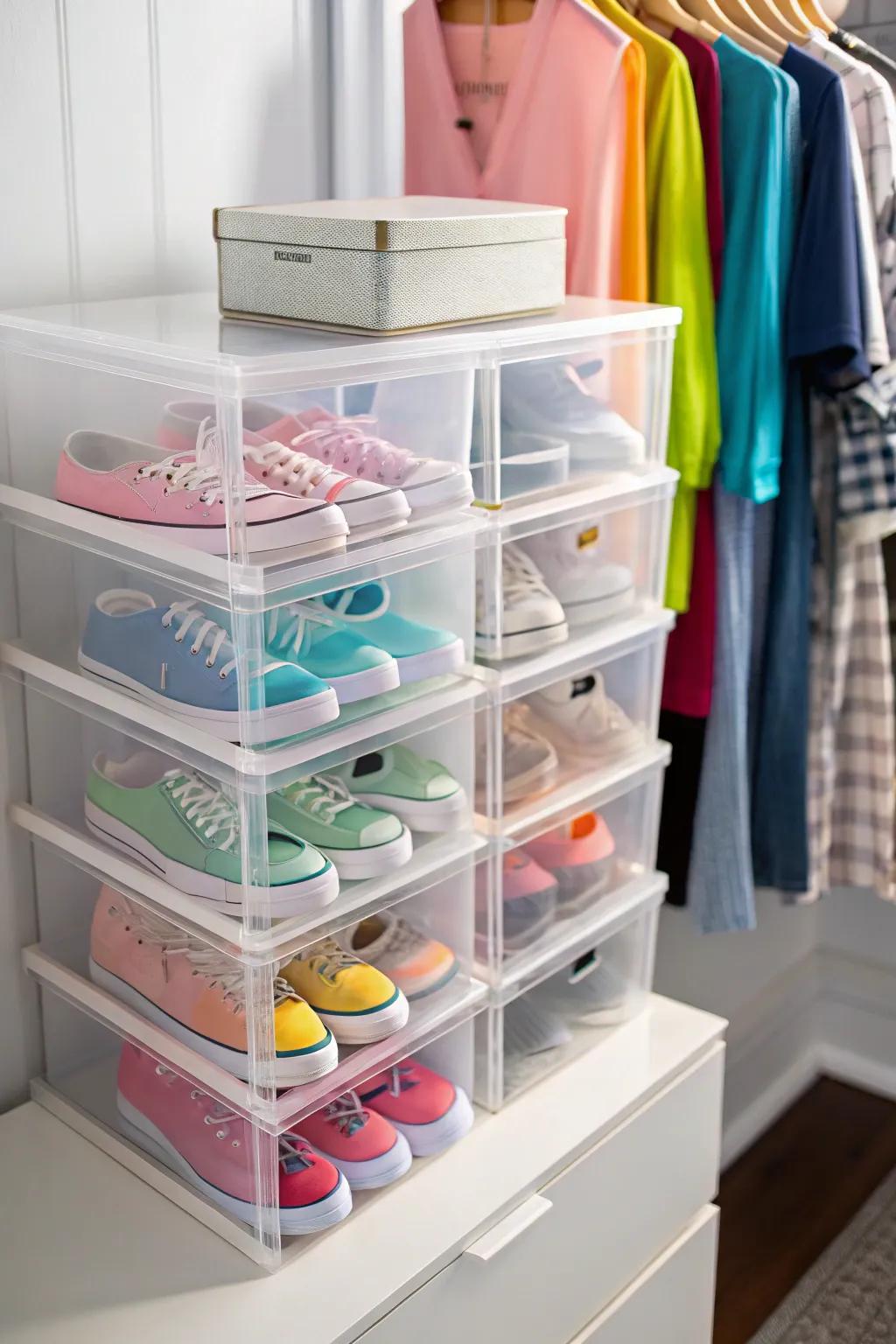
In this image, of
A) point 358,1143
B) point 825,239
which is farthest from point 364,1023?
point 825,239

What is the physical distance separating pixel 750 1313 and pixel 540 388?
50.8 inches

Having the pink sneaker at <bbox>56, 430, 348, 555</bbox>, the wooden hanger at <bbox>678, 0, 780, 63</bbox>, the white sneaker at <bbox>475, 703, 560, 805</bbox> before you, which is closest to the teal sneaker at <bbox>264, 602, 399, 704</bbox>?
the pink sneaker at <bbox>56, 430, 348, 555</bbox>

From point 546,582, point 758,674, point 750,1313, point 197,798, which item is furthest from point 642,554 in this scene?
point 750,1313

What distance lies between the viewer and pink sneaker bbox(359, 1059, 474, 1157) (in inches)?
45.9

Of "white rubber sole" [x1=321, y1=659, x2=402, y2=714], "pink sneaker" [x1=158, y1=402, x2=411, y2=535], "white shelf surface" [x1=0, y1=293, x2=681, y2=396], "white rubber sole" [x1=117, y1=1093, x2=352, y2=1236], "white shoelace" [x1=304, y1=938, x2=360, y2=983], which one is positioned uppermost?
"white shelf surface" [x1=0, y1=293, x2=681, y2=396]

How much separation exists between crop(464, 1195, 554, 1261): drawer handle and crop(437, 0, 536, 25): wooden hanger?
1.20 metres

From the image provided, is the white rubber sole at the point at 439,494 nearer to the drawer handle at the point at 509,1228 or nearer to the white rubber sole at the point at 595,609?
the white rubber sole at the point at 595,609

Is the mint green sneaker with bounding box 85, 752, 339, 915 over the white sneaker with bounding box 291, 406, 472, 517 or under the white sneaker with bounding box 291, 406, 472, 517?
under

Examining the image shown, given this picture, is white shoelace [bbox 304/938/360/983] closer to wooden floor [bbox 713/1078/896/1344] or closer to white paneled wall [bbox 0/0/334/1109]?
white paneled wall [bbox 0/0/334/1109]

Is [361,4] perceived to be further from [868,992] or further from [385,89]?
[868,992]

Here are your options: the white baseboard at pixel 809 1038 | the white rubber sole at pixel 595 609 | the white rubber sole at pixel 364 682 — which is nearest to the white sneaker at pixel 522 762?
the white rubber sole at pixel 595 609

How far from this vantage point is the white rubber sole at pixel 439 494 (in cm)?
100

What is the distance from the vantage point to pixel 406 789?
112 centimetres

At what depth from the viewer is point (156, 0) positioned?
116cm
